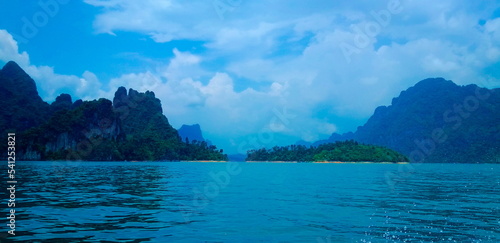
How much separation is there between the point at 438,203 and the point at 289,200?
12066 millimetres

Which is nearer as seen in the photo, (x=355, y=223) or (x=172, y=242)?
(x=172, y=242)

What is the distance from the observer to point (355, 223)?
815 inches

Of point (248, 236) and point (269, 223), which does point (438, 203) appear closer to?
point (269, 223)

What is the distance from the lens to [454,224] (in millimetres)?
20469

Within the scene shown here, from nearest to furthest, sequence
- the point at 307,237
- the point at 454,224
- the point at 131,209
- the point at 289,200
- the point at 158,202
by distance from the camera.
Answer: the point at 307,237 < the point at 454,224 < the point at 131,209 < the point at 158,202 < the point at 289,200

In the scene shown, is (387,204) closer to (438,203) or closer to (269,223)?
(438,203)

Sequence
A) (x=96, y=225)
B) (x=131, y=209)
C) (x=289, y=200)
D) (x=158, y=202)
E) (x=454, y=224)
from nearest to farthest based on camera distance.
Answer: (x=96, y=225), (x=454, y=224), (x=131, y=209), (x=158, y=202), (x=289, y=200)

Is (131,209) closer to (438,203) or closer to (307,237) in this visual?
(307,237)

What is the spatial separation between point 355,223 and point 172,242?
1054 cm

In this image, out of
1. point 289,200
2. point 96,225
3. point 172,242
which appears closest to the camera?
point 172,242

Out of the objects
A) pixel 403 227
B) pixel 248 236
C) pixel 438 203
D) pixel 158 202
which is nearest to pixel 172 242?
pixel 248 236

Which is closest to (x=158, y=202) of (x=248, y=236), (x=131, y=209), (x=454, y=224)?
(x=131, y=209)

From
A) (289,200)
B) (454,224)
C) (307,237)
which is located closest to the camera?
(307,237)

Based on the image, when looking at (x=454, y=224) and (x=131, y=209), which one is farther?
(x=131, y=209)
